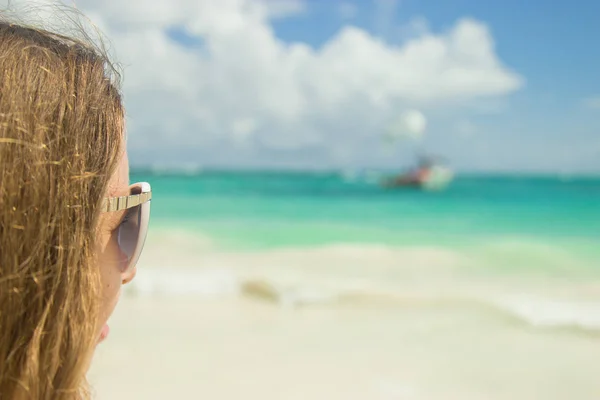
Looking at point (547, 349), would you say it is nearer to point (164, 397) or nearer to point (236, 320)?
point (236, 320)

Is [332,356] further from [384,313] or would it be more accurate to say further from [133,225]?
[133,225]

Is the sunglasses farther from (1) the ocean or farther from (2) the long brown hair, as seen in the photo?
(1) the ocean

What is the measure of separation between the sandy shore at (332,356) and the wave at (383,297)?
243 millimetres

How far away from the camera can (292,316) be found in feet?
16.4

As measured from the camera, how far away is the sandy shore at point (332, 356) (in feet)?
11.3

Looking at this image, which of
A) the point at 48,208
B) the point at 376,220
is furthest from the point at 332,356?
the point at 376,220

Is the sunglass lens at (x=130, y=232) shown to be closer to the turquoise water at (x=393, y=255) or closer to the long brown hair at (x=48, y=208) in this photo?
the long brown hair at (x=48, y=208)

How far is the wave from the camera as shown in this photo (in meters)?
5.16

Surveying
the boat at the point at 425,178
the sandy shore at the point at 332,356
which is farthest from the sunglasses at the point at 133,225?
the boat at the point at 425,178

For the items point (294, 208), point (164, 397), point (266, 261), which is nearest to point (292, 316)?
point (164, 397)

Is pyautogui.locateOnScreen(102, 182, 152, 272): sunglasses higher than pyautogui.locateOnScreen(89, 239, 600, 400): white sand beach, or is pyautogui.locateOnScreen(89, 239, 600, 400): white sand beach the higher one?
pyautogui.locateOnScreen(102, 182, 152, 272): sunglasses

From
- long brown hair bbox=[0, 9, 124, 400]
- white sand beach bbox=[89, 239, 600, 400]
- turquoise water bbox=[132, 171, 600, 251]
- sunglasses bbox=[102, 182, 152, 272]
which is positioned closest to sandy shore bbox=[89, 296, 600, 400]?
white sand beach bbox=[89, 239, 600, 400]

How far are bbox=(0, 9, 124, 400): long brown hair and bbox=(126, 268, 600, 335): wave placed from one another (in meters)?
4.64

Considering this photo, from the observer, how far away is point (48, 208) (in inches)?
27.4
